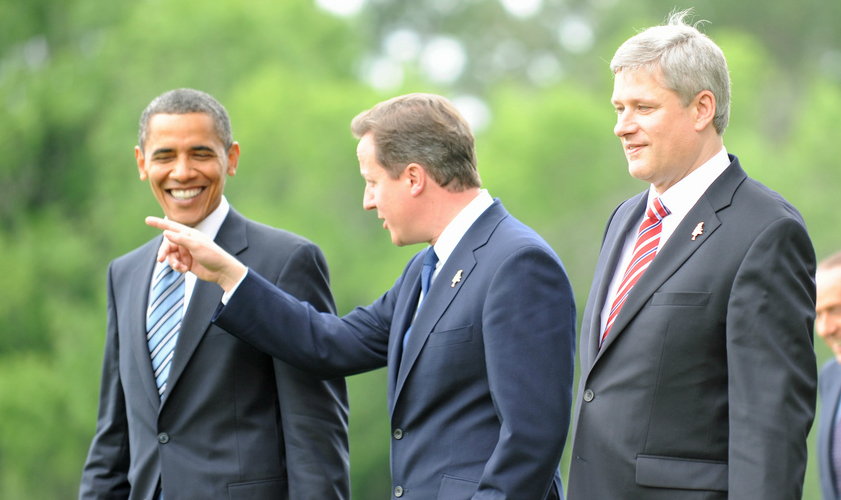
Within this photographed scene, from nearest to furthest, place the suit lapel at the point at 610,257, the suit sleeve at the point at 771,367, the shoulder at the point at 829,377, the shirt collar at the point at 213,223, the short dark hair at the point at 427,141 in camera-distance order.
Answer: the suit sleeve at the point at 771,367
the suit lapel at the point at 610,257
the short dark hair at the point at 427,141
the shirt collar at the point at 213,223
the shoulder at the point at 829,377

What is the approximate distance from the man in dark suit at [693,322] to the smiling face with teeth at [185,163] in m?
1.43

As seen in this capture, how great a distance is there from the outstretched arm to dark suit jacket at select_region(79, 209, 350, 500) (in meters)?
0.17

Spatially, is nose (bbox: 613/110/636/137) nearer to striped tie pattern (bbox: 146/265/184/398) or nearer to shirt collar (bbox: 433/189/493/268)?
shirt collar (bbox: 433/189/493/268)

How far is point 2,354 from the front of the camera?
66.8ft

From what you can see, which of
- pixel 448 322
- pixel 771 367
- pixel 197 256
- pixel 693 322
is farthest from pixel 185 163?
pixel 771 367

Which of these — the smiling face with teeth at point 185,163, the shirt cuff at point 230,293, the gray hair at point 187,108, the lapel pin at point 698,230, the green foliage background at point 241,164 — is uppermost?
the green foliage background at point 241,164

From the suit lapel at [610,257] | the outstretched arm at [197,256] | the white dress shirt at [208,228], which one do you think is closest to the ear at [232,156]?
the white dress shirt at [208,228]

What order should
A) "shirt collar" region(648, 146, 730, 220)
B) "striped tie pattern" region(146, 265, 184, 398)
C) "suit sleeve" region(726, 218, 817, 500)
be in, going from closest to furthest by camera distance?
"suit sleeve" region(726, 218, 817, 500) → "shirt collar" region(648, 146, 730, 220) → "striped tie pattern" region(146, 265, 184, 398)

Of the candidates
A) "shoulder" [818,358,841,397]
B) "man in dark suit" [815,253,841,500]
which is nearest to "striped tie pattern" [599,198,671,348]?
"man in dark suit" [815,253,841,500]

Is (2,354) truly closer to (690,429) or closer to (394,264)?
(394,264)

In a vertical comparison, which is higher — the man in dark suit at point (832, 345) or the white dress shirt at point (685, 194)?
the white dress shirt at point (685, 194)

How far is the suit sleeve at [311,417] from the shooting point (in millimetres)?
3412

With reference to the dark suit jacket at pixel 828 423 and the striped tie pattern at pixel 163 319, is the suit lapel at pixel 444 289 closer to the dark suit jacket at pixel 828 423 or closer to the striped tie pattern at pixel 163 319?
the striped tie pattern at pixel 163 319

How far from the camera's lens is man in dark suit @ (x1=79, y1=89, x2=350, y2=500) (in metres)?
3.41
